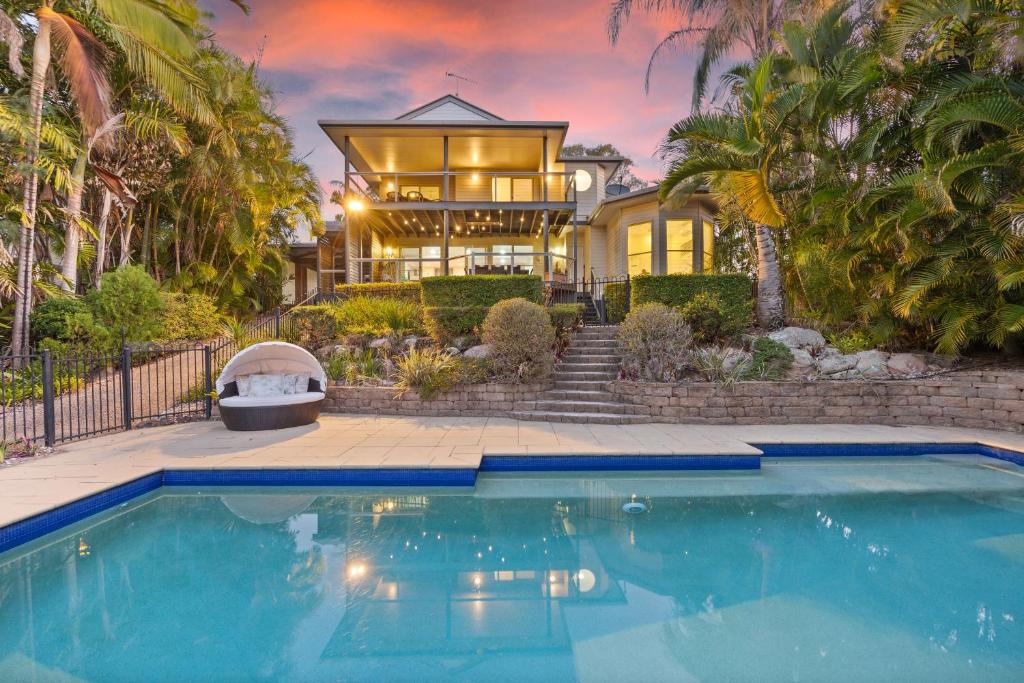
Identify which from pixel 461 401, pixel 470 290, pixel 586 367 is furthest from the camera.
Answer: pixel 470 290

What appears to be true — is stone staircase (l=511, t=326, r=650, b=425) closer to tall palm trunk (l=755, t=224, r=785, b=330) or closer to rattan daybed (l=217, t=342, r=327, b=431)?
tall palm trunk (l=755, t=224, r=785, b=330)

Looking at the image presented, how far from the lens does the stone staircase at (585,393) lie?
7.68m

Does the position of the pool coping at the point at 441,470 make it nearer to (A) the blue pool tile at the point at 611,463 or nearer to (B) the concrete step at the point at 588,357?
(A) the blue pool tile at the point at 611,463

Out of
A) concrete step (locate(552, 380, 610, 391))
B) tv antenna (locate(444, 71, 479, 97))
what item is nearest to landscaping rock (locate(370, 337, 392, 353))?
concrete step (locate(552, 380, 610, 391))

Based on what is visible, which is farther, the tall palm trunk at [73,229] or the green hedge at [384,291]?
the green hedge at [384,291]

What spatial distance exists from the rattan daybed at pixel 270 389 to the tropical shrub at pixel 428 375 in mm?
1411

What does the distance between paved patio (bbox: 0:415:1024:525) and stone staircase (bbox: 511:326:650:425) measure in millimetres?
289

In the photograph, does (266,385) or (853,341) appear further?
(853,341)

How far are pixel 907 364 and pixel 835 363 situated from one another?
1.08m

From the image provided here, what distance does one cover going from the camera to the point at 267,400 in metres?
7.11

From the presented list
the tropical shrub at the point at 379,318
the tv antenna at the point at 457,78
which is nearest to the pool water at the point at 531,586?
the tropical shrub at the point at 379,318

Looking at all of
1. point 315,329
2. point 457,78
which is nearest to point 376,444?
point 315,329

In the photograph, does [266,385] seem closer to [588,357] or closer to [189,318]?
[189,318]

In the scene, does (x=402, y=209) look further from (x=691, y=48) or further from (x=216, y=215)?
(x=691, y=48)
